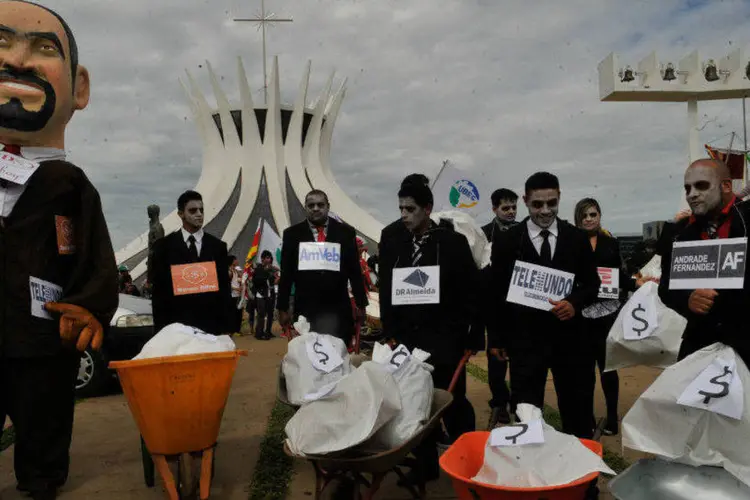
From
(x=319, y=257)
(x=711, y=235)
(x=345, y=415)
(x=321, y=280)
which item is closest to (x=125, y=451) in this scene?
(x=321, y=280)

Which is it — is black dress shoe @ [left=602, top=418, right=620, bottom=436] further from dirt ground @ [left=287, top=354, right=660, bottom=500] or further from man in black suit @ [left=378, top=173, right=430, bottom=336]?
man in black suit @ [left=378, top=173, right=430, bottom=336]

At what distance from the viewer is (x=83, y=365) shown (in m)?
6.44

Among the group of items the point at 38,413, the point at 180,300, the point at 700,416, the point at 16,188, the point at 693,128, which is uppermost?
the point at 693,128

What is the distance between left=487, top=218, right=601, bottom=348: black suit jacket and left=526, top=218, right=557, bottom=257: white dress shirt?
2 centimetres

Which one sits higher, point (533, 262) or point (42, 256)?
point (42, 256)

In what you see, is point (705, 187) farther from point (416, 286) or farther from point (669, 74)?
point (669, 74)

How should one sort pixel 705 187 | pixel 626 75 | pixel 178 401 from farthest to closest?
1. pixel 626 75
2. pixel 178 401
3. pixel 705 187

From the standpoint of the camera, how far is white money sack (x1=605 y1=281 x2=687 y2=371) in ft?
Result: 11.7

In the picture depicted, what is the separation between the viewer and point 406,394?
3113 millimetres

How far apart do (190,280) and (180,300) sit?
0.16 metres

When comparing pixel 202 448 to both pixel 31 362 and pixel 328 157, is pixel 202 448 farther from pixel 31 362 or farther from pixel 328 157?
pixel 328 157

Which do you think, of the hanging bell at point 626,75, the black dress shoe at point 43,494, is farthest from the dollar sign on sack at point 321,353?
the hanging bell at point 626,75

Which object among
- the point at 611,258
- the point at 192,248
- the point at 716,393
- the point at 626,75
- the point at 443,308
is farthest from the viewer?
the point at 626,75

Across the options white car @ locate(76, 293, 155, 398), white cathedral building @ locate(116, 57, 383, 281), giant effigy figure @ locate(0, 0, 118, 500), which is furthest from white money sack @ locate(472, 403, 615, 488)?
white cathedral building @ locate(116, 57, 383, 281)
